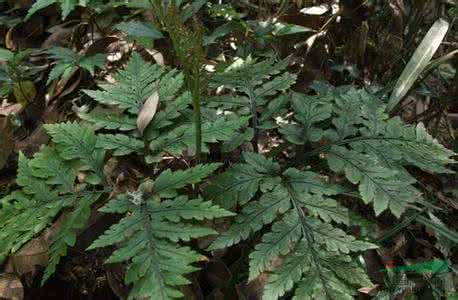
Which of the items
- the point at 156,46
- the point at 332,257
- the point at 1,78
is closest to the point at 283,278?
the point at 332,257

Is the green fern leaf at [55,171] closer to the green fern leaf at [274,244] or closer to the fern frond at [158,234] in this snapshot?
the fern frond at [158,234]

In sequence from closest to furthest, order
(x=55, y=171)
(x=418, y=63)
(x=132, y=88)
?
(x=55, y=171) → (x=132, y=88) → (x=418, y=63)

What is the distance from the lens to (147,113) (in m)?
1.70

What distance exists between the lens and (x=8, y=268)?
5.88 feet

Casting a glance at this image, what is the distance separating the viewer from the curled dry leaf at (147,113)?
1.69 metres

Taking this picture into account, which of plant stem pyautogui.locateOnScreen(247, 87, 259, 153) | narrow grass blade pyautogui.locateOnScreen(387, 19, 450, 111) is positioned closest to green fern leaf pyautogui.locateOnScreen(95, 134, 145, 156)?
plant stem pyautogui.locateOnScreen(247, 87, 259, 153)

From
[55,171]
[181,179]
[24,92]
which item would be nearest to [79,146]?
[55,171]

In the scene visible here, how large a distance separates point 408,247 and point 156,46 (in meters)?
1.46

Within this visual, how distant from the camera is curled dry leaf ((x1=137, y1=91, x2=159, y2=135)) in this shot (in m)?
1.69

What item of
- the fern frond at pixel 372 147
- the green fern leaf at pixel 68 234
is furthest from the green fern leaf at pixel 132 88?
the fern frond at pixel 372 147

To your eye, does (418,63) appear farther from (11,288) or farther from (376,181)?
(11,288)

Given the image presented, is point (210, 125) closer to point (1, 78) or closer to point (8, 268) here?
point (8, 268)

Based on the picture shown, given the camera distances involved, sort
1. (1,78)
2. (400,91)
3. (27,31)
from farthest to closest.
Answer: (27,31) → (1,78) → (400,91)

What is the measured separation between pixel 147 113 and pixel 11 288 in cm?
72
